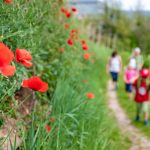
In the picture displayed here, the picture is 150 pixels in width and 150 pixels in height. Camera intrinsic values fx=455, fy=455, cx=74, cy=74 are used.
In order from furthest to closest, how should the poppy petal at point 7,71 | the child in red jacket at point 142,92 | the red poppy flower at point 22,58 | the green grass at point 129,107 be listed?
the child in red jacket at point 142,92
the green grass at point 129,107
the red poppy flower at point 22,58
the poppy petal at point 7,71

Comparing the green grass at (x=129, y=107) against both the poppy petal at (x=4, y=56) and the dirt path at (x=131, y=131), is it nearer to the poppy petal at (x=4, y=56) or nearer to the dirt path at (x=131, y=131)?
the dirt path at (x=131, y=131)

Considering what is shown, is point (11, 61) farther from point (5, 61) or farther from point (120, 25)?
point (120, 25)

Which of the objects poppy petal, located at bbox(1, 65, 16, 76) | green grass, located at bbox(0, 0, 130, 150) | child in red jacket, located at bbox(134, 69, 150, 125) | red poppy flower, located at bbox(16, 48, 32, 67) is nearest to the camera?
poppy petal, located at bbox(1, 65, 16, 76)

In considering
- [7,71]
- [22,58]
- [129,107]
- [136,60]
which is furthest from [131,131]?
[7,71]

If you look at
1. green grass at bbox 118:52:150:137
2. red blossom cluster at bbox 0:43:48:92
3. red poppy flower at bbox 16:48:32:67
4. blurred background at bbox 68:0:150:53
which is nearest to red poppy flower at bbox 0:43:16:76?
red blossom cluster at bbox 0:43:48:92

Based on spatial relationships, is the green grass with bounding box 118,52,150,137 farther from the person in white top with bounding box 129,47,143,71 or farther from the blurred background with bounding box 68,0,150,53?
the blurred background with bounding box 68,0,150,53

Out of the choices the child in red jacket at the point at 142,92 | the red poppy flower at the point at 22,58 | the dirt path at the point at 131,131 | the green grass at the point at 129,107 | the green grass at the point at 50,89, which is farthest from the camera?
the child in red jacket at the point at 142,92

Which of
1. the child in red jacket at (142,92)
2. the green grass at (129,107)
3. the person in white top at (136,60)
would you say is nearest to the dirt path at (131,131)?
the green grass at (129,107)

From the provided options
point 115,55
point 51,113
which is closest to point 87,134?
point 51,113

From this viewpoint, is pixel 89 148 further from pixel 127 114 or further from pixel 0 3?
pixel 127 114

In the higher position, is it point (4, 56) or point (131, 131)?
point (4, 56)

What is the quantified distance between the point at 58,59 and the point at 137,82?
2861mm

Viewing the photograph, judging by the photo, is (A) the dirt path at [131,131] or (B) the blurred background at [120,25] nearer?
(A) the dirt path at [131,131]

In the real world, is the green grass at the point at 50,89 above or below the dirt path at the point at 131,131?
above
